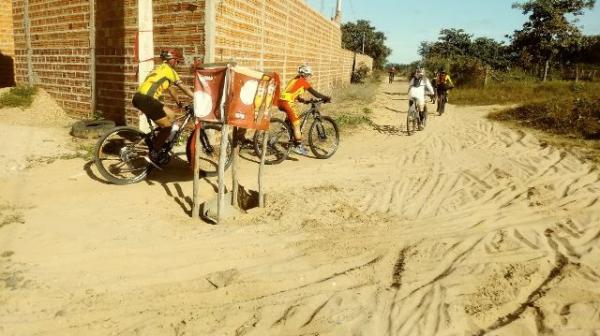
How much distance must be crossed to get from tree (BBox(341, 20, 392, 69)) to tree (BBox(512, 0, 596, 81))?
106 feet

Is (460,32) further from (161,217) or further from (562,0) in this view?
(161,217)

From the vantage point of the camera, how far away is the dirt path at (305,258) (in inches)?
119

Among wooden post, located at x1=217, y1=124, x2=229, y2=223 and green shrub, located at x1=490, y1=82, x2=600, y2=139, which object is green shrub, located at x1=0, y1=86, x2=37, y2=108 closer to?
wooden post, located at x1=217, y1=124, x2=229, y2=223

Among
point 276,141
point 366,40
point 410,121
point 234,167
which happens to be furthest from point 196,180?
point 366,40

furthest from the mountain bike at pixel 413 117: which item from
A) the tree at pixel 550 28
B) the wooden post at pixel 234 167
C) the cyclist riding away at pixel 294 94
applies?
the tree at pixel 550 28

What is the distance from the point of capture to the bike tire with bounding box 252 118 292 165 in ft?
23.3

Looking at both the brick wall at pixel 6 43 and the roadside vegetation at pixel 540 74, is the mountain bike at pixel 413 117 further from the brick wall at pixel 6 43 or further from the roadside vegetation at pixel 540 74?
the brick wall at pixel 6 43

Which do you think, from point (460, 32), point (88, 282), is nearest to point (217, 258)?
point (88, 282)

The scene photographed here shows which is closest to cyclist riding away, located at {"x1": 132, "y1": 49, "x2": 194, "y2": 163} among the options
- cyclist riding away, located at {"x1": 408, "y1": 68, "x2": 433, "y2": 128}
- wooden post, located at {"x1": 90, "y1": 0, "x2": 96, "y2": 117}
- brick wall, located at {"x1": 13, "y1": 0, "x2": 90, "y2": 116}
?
wooden post, located at {"x1": 90, "y1": 0, "x2": 96, "y2": 117}

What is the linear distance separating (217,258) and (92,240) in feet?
4.20

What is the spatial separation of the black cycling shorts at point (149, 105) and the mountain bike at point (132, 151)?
0.16 m

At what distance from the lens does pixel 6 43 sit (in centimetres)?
1209

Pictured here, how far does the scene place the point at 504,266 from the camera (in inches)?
154

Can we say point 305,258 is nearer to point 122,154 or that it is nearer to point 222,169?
point 222,169
